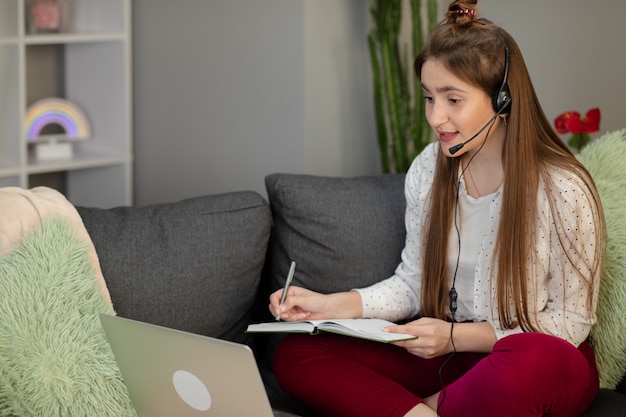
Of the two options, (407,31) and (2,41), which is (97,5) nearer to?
(2,41)

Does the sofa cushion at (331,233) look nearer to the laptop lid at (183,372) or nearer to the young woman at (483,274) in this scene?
the young woman at (483,274)

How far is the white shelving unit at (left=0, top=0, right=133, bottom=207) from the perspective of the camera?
2652 mm

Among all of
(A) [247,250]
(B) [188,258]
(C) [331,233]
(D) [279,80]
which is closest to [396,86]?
(D) [279,80]

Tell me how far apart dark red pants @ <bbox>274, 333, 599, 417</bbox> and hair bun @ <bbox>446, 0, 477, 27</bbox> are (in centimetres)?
61

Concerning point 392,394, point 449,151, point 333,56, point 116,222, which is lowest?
point 392,394

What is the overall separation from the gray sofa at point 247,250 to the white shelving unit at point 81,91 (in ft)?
2.78

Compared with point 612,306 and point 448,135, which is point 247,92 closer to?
point 448,135

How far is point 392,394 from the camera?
68.9 inches

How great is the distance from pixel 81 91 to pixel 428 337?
1732mm

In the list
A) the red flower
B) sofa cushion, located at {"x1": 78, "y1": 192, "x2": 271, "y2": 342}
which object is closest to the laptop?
sofa cushion, located at {"x1": 78, "y1": 192, "x2": 271, "y2": 342}

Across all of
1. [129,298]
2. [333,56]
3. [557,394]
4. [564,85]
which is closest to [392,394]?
[557,394]

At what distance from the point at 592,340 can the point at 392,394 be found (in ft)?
1.59

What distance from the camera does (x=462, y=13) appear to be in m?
1.81

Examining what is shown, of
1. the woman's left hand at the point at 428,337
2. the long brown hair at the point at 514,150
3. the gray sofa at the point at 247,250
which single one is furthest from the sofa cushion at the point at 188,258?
the long brown hair at the point at 514,150
